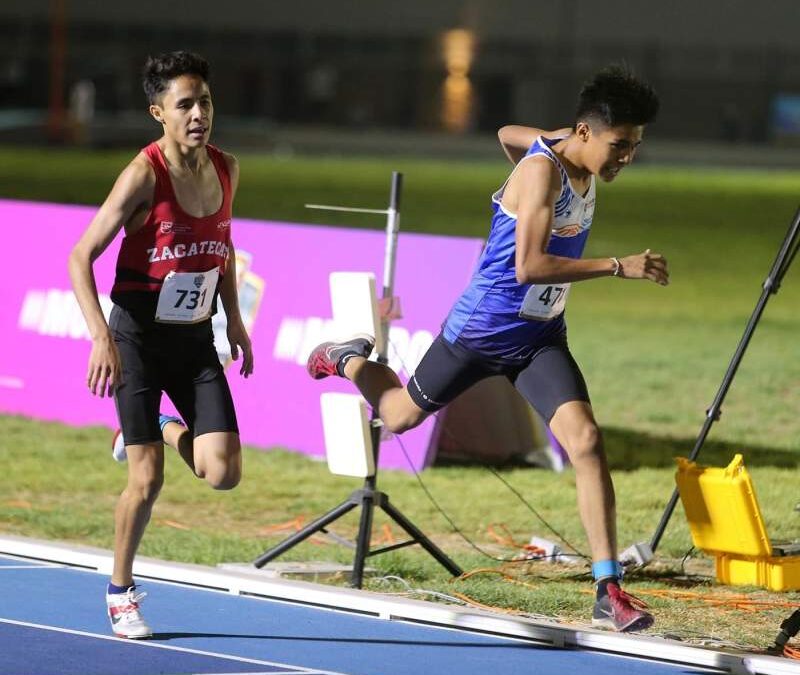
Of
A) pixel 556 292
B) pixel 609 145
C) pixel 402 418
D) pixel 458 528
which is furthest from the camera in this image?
pixel 458 528

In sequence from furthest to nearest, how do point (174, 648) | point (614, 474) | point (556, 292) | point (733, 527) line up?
point (614, 474)
point (733, 527)
point (556, 292)
point (174, 648)

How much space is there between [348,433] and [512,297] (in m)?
1.38

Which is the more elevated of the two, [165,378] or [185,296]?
[185,296]

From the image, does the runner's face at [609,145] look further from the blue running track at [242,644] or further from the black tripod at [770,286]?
the blue running track at [242,644]

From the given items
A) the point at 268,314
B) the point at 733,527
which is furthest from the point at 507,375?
the point at 268,314

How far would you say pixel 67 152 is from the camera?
1945 inches

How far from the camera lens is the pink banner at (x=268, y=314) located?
11.0 metres

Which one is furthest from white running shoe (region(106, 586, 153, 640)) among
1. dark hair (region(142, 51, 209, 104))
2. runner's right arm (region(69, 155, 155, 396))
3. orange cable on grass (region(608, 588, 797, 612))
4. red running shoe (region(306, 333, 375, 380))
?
orange cable on grass (region(608, 588, 797, 612))

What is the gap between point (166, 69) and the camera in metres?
6.37

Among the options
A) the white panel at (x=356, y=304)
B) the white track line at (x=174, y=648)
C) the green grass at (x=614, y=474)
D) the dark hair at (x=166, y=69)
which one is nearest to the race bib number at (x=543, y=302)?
the white panel at (x=356, y=304)

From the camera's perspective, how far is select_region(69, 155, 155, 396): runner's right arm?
6.06m

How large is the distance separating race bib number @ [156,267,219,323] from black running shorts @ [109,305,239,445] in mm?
47

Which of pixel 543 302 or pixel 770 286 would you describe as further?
pixel 770 286

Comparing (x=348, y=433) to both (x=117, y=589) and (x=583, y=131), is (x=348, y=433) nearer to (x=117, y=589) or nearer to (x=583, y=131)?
(x=117, y=589)
